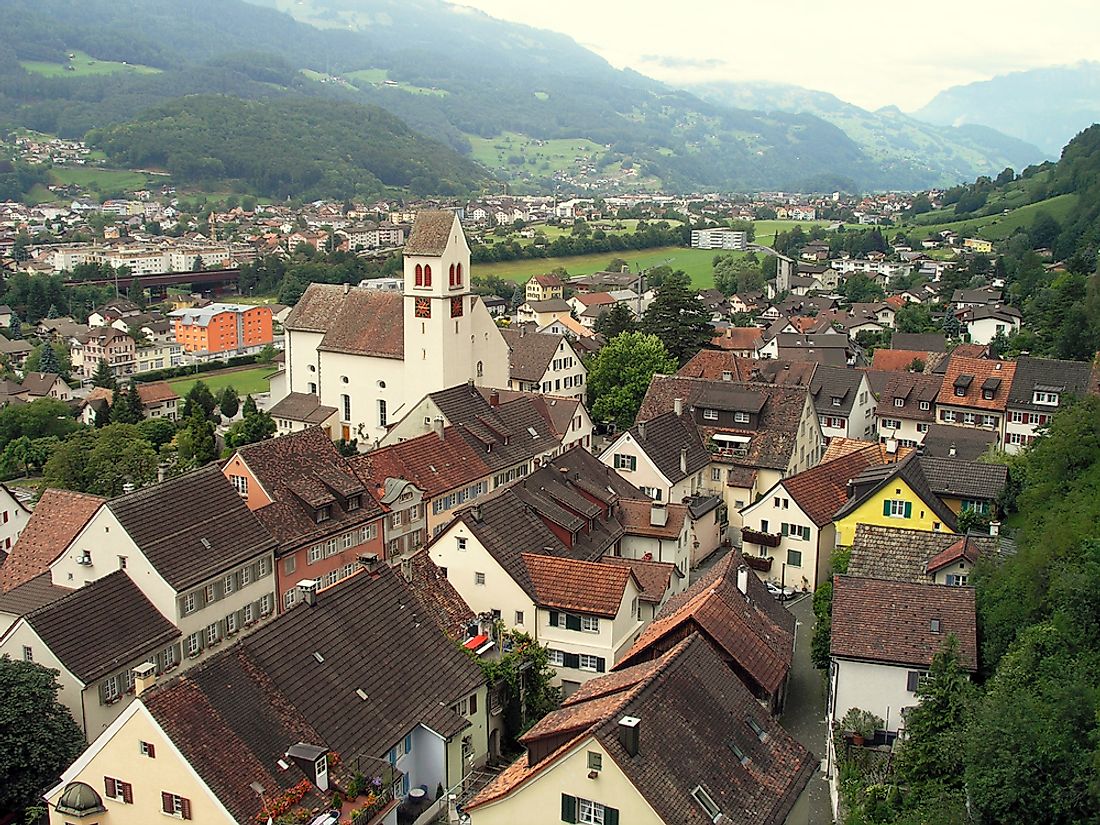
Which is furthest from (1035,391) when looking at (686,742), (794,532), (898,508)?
(686,742)

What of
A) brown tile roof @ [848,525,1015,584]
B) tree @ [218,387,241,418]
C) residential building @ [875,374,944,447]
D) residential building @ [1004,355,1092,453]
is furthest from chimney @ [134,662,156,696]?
tree @ [218,387,241,418]

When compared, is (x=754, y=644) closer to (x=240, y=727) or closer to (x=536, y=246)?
(x=240, y=727)

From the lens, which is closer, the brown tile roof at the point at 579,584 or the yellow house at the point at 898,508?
the brown tile roof at the point at 579,584

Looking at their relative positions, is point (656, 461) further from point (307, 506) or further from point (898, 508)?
point (307, 506)

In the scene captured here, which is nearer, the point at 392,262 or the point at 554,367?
the point at 554,367

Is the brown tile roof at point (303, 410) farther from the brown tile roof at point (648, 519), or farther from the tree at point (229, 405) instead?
the brown tile roof at point (648, 519)

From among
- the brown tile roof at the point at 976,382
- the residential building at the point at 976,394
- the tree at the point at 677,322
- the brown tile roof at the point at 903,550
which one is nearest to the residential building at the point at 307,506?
the brown tile roof at the point at 903,550

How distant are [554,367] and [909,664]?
50.9 metres

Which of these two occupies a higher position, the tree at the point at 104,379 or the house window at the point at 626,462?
the house window at the point at 626,462

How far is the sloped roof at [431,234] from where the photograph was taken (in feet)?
203

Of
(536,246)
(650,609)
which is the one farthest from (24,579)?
(536,246)

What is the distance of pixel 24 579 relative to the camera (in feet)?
126

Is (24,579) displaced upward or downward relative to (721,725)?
downward

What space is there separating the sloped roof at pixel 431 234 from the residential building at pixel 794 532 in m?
25.9
